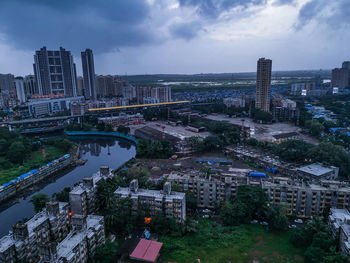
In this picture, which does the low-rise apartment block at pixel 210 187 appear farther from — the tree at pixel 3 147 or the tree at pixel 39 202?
the tree at pixel 3 147

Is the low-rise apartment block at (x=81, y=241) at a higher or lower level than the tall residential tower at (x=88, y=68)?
lower

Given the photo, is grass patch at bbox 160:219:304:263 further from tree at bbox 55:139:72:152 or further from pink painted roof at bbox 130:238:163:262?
tree at bbox 55:139:72:152

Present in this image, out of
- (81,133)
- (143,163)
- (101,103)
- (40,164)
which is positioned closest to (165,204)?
(143,163)

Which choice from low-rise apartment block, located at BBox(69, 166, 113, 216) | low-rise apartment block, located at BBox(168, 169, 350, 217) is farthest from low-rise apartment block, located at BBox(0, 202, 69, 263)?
low-rise apartment block, located at BBox(168, 169, 350, 217)

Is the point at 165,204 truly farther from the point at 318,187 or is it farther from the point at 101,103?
the point at 101,103

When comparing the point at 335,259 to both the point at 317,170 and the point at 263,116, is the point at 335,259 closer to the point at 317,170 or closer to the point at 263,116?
the point at 317,170

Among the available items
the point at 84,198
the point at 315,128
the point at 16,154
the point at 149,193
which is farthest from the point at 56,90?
the point at 149,193

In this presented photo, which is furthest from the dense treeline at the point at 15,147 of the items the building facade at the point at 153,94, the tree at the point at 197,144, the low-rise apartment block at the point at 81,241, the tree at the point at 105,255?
the building facade at the point at 153,94
